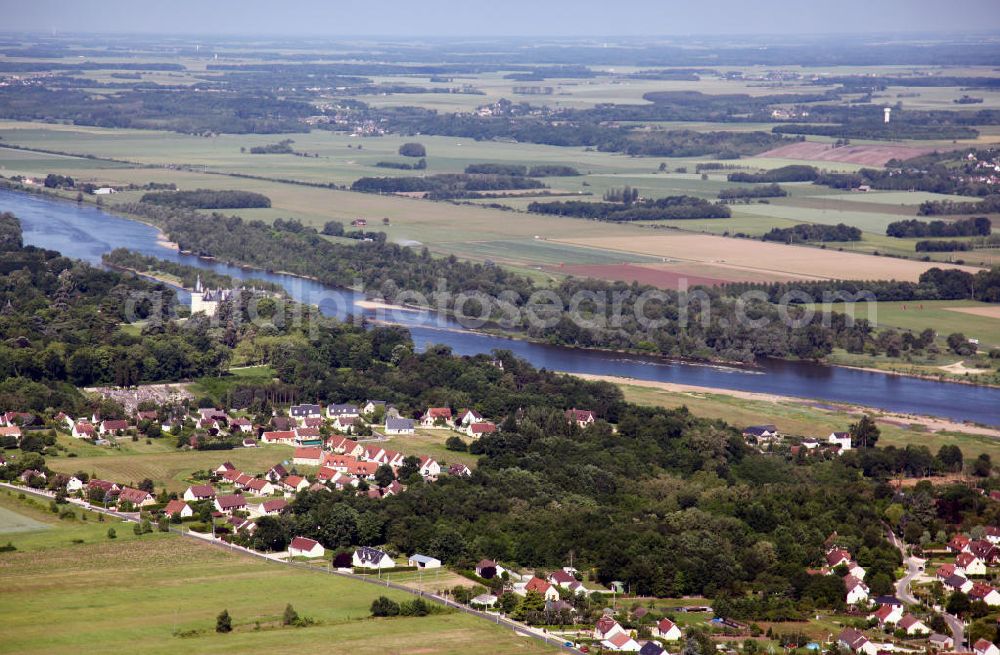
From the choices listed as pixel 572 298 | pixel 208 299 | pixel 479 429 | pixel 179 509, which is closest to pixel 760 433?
pixel 479 429

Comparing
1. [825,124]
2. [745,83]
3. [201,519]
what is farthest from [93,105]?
[201,519]

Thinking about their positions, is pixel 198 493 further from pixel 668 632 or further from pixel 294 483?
pixel 668 632

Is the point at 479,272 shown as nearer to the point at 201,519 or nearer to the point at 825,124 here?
the point at 201,519

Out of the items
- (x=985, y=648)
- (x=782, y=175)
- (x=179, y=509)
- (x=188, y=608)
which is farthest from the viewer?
(x=782, y=175)

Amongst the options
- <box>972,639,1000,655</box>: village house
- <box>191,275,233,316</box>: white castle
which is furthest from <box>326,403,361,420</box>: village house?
<box>972,639,1000,655</box>: village house

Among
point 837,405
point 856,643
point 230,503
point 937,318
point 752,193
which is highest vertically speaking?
point 856,643

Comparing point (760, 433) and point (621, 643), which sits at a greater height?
point (621, 643)
